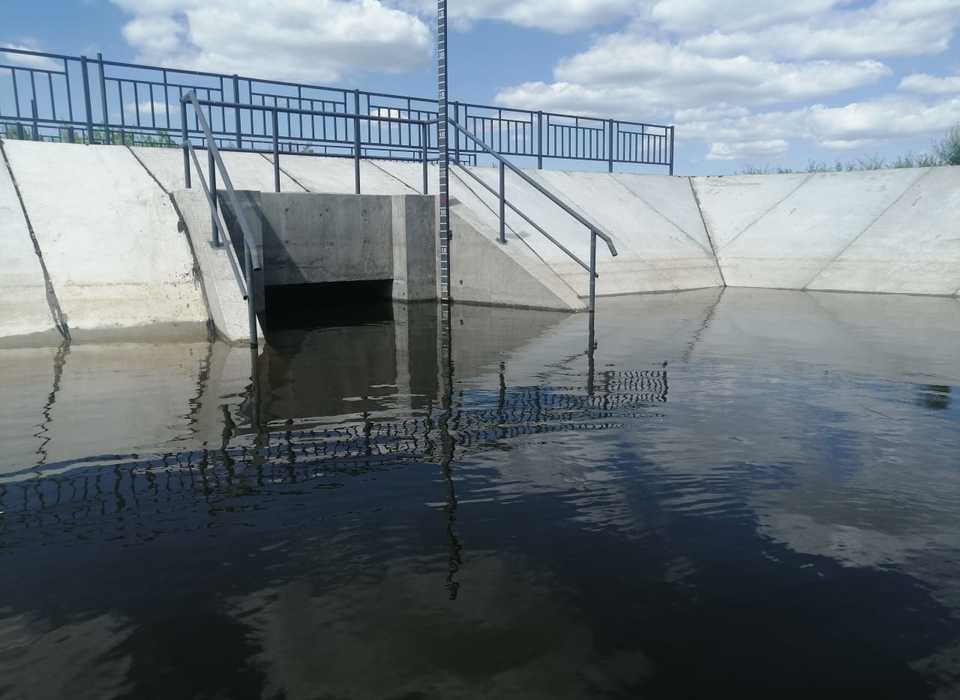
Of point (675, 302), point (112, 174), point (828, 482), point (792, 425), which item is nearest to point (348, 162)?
point (112, 174)

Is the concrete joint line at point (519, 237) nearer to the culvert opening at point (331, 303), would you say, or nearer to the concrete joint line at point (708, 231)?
the culvert opening at point (331, 303)

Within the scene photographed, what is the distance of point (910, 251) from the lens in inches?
560

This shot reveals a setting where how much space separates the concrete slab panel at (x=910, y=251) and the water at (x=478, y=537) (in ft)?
29.1

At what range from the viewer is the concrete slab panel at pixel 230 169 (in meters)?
10.4

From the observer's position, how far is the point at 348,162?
1377 cm

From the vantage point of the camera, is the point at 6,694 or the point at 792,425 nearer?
the point at 6,694

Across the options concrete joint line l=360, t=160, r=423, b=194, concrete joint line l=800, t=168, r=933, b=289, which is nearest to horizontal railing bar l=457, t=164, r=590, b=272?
concrete joint line l=360, t=160, r=423, b=194

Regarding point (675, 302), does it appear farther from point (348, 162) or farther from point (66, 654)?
point (66, 654)

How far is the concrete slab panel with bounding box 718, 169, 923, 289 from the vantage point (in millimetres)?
15266

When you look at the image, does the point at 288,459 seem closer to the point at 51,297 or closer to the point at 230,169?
the point at 51,297

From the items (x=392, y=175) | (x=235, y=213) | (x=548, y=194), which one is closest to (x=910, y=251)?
(x=548, y=194)

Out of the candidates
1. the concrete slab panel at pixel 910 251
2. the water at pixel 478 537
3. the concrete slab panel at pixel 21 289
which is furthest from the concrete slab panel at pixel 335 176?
the concrete slab panel at pixel 910 251

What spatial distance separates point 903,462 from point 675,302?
889 centimetres

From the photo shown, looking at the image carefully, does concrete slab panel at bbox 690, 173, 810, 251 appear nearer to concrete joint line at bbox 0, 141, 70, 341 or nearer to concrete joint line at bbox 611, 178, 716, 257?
concrete joint line at bbox 611, 178, 716, 257
